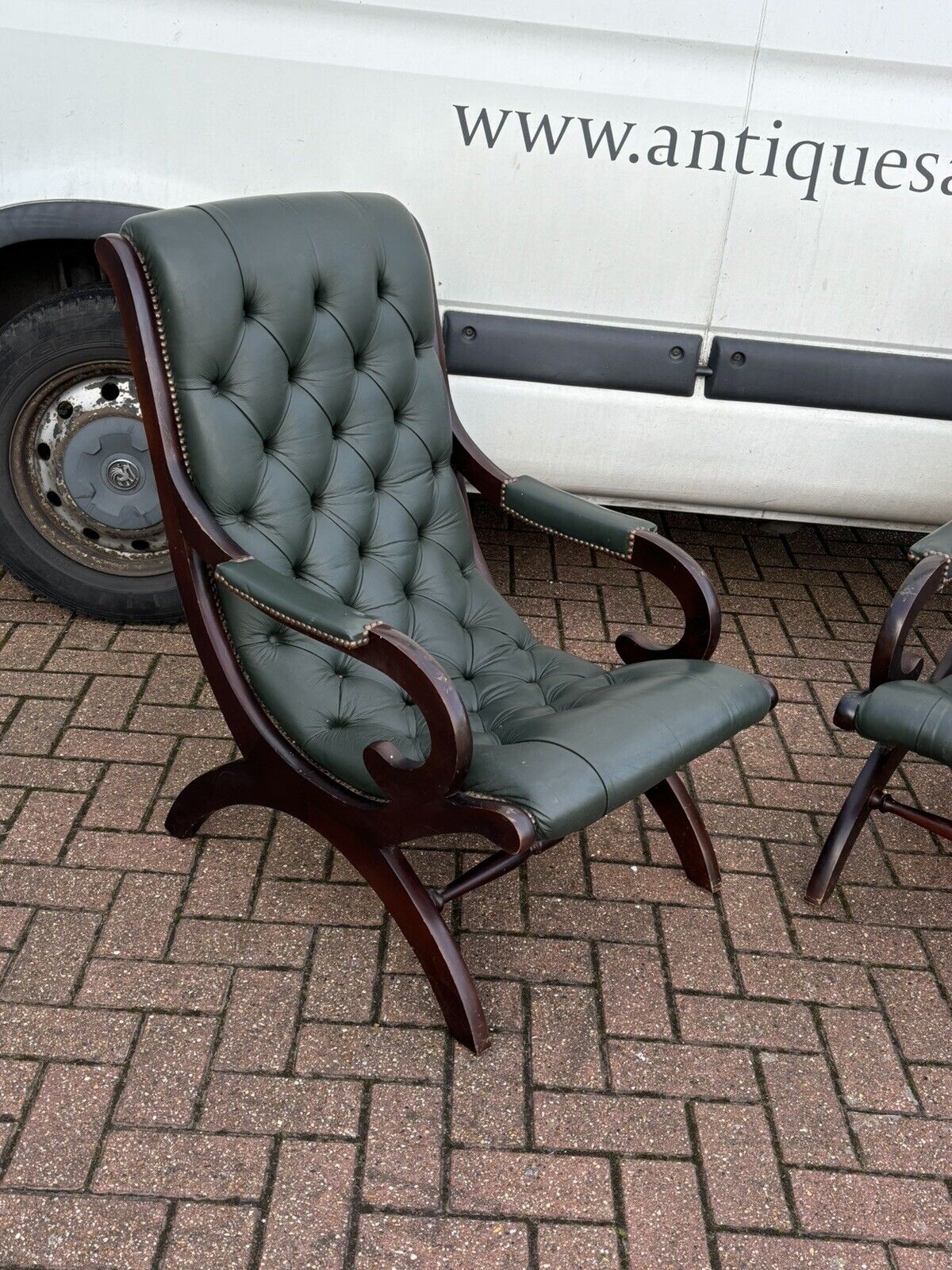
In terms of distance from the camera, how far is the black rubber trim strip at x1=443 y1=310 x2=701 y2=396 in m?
2.97

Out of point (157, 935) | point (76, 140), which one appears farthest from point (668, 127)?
point (157, 935)

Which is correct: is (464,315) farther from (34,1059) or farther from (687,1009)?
(34,1059)

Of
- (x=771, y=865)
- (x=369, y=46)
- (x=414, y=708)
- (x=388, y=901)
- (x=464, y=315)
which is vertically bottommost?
(x=771, y=865)

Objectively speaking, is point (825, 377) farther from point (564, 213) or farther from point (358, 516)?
point (358, 516)

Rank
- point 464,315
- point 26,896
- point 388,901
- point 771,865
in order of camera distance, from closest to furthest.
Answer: point 388,901 < point 26,896 < point 771,865 < point 464,315

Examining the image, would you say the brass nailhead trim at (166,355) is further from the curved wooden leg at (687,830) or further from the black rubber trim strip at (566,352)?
the curved wooden leg at (687,830)

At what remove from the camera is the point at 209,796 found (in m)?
2.41

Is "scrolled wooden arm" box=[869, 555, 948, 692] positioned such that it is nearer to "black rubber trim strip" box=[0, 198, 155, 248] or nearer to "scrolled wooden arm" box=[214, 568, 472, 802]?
"scrolled wooden arm" box=[214, 568, 472, 802]

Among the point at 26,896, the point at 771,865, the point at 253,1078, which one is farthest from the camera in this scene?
the point at 771,865

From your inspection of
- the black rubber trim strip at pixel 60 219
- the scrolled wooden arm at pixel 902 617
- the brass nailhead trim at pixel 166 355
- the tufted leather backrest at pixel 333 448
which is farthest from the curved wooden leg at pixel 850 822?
the black rubber trim strip at pixel 60 219

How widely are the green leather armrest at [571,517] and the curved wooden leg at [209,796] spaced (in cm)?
80

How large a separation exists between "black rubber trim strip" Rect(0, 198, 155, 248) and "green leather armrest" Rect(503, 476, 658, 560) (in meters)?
1.18

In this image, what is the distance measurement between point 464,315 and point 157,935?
166 cm

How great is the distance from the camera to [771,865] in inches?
101
